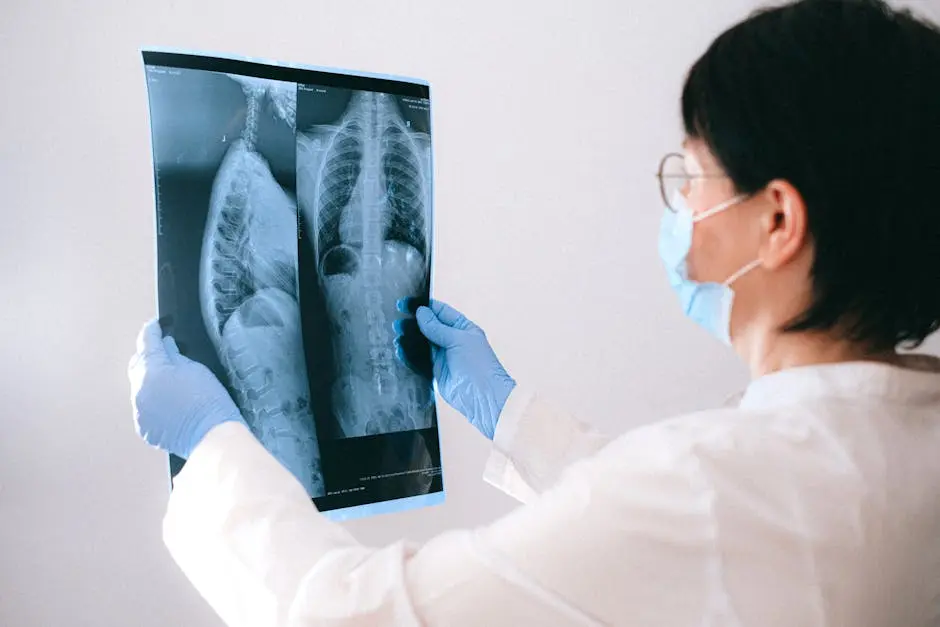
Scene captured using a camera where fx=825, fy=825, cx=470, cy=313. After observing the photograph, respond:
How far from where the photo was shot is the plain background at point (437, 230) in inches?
46.0

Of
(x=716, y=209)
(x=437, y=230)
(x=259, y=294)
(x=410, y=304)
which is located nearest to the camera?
(x=716, y=209)

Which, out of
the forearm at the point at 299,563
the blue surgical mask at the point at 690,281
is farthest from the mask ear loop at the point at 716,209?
the forearm at the point at 299,563

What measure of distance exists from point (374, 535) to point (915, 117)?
106 centimetres

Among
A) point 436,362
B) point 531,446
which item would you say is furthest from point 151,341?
point 531,446

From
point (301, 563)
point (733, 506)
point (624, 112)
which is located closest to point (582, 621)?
point (733, 506)

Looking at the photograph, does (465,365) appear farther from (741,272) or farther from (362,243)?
(741,272)

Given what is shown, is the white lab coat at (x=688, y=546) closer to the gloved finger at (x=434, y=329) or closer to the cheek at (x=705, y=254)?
the cheek at (x=705, y=254)

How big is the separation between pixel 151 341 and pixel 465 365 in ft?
1.60

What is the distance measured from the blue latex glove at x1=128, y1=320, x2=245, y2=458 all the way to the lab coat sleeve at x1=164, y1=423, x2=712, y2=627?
18 cm

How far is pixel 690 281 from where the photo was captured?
41.1 inches

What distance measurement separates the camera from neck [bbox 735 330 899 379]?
3.05 ft

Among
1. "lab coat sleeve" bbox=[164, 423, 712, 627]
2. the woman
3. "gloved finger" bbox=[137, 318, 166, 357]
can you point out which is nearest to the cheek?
the woman

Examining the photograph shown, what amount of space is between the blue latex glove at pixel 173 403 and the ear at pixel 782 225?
2.18 ft

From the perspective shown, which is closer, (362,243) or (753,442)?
(753,442)
